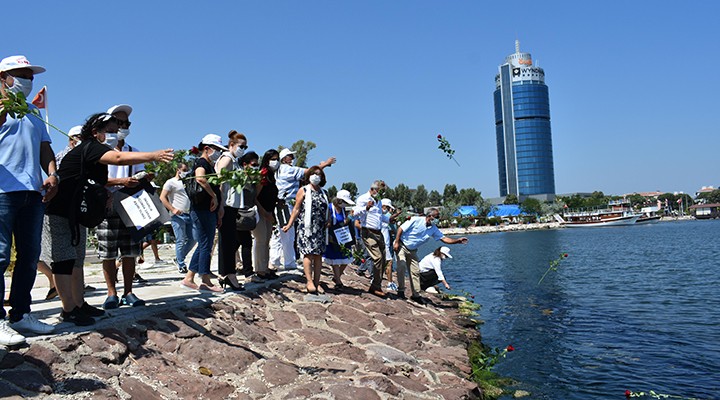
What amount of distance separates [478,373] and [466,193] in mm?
116527

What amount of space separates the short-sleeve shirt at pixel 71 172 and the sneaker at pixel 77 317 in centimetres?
82

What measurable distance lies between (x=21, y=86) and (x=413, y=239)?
702 centimetres

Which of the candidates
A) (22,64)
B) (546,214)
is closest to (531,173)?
(546,214)

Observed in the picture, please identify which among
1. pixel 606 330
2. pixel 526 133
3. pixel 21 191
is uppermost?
pixel 526 133

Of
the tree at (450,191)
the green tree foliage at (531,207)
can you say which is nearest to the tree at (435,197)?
the tree at (450,191)

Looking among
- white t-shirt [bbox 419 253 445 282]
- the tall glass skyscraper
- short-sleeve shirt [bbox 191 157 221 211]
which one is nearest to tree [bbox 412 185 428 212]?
the tall glass skyscraper

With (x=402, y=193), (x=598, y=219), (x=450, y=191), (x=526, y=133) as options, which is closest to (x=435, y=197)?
(x=450, y=191)

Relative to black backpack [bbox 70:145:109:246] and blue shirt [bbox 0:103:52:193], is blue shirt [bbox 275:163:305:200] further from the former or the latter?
blue shirt [bbox 0:103:52:193]

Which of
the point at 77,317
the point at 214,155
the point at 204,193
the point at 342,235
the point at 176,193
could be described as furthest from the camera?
the point at 342,235

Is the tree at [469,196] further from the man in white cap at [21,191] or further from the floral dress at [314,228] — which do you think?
the man in white cap at [21,191]

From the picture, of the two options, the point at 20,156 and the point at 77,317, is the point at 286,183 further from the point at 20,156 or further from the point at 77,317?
the point at 20,156

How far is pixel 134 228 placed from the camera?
547 cm

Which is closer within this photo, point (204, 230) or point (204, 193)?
point (204, 193)

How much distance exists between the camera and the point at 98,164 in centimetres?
475
